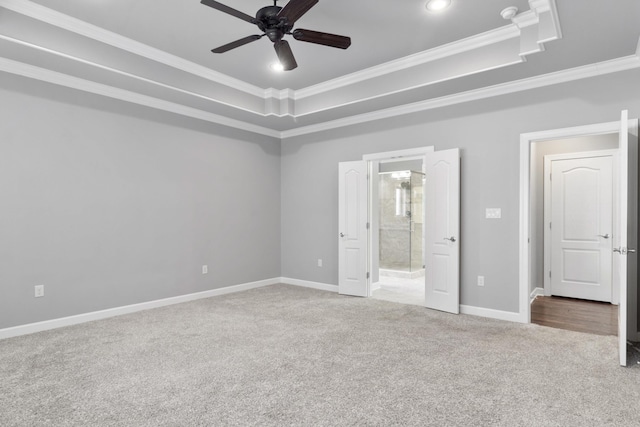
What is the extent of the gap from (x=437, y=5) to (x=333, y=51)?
121cm

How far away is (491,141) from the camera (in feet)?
14.0

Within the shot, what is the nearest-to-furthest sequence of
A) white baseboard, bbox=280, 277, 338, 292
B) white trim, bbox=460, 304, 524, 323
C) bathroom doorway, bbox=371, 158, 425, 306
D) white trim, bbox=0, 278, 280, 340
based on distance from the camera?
white trim, bbox=0, 278, 280, 340 → white trim, bbox=460, 304, 524, 323 → white baseboard, bbox=280, 277, 338, 292 → bathroom doorway, bbox=371, 158, 425, 306

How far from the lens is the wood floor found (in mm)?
3938

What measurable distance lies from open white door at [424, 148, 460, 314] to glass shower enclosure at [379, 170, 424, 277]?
249 cm

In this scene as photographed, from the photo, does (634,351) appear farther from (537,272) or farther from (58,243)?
(58,243)

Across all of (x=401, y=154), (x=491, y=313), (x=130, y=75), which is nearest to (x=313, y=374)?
(x=491, y=313)

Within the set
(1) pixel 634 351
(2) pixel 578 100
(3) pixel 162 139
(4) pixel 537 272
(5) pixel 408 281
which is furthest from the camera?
(5) pixel 408 281

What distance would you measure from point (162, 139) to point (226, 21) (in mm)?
2041

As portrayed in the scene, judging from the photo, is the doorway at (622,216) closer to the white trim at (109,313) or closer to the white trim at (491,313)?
the white trim at (491,313)

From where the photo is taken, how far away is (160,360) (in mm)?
2979

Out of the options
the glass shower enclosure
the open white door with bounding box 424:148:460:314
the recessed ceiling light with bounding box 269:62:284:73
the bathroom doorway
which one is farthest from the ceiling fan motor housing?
the glass shower enclosure

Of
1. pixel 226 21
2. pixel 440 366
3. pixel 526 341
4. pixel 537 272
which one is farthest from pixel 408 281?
pixel 226 21

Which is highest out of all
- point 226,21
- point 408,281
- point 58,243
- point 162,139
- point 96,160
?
point 226,21

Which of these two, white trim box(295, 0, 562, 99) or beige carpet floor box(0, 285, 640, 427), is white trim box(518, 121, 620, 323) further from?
white trim box(295, 0, 562, 99)
